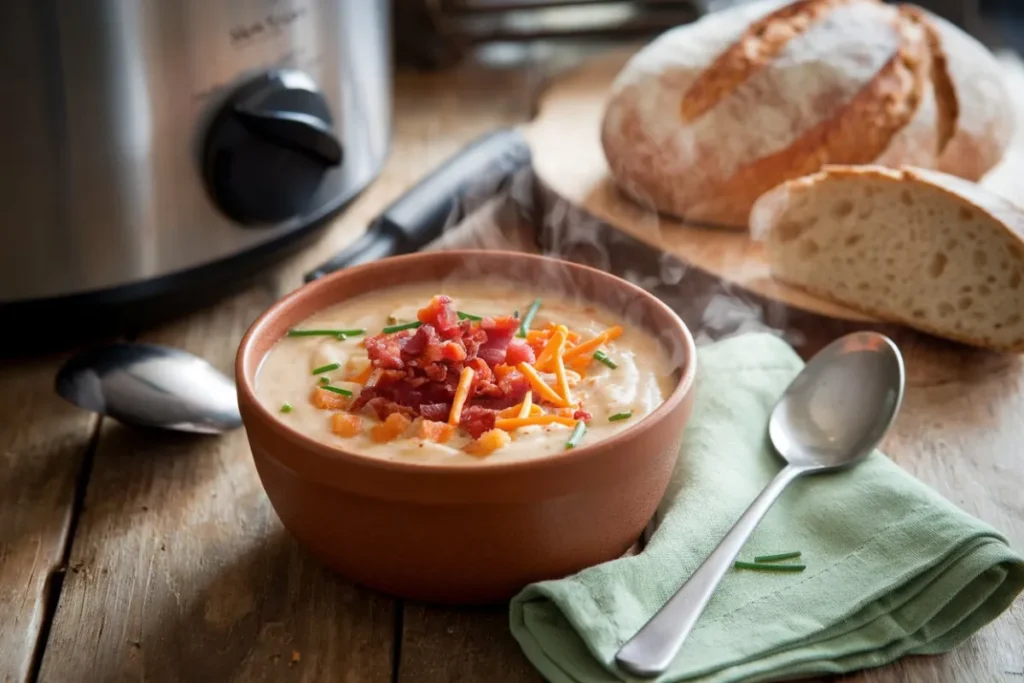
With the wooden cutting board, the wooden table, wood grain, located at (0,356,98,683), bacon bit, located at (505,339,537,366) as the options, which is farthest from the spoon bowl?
wood grain, located at (0,356,98,683)

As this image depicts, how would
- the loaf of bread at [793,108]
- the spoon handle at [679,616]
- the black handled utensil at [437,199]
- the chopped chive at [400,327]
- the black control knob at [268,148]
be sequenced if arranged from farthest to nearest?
the loaf of bread at [793,108], the black handled utensil at [437,199], the black control knob at [268,148], the chopped chive at [400,327], the spoon handle at [679,616]

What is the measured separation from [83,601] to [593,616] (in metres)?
0.56

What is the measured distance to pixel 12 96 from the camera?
1409mm

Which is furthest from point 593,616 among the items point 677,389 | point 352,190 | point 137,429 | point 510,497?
point 352,190

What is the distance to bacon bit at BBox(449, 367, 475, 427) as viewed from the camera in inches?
46.9

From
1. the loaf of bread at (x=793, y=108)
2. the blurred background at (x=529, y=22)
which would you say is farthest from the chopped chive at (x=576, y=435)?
the blurred background at (x=529, y=22)

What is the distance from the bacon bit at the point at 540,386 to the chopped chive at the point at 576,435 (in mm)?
39

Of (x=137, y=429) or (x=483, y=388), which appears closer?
(x=483, y=388)

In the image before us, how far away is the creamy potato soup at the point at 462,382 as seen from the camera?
1187mm

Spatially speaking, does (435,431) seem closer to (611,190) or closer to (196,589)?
(196,589)

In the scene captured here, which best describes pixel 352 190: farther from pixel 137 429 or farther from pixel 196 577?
pixel 196 577

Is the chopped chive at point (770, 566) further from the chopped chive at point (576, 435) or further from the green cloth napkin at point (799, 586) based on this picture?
the chopped chive at point (576, 435)

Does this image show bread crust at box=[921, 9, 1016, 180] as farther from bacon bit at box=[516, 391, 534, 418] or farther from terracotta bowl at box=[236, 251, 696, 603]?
bacon bit at box=[516, 391, 534, 418]

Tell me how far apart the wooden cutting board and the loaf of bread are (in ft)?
0.15
